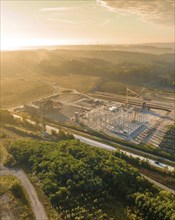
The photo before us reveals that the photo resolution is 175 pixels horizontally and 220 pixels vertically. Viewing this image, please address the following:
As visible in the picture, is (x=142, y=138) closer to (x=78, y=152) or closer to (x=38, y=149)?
(x=78, y=152)

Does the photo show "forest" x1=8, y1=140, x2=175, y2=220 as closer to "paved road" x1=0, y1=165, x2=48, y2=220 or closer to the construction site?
"paved road" x1=0, y1=165, x2=48, y2=220

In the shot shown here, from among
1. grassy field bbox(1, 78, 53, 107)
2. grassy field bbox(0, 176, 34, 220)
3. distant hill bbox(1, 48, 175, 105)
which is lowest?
grassy field bbox(0, 176, 34, 220)

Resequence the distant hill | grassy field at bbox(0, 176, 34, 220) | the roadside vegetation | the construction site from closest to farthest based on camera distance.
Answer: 1. grassy field at bbox(0, 176, 34, 220)
2. the roadside vegetation
3. the construction site
4. the distant hill

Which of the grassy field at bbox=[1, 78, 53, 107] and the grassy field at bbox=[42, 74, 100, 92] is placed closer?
the grassy field at bbox=[1, 78, 53, 107]

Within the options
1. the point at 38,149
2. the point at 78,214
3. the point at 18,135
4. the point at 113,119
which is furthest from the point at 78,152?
the point at 113,119

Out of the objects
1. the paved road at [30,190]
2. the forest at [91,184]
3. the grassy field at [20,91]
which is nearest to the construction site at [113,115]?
the grassy field at [20,91]

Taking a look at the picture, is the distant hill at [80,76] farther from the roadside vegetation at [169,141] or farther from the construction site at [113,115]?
the roadside vegetation at [169,141]

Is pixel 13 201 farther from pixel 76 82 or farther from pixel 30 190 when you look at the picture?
pixel 76 82

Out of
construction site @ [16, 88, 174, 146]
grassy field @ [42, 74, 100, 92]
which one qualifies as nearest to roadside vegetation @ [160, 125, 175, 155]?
construction site @ [16, 88, 174, 146]

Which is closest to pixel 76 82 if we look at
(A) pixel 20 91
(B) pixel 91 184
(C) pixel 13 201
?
(A) pixel 20 91
